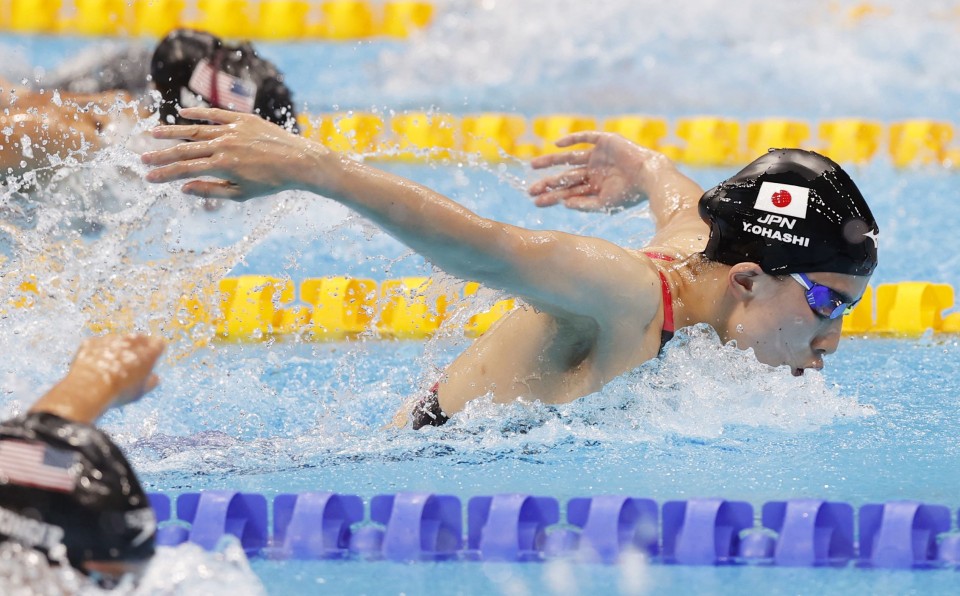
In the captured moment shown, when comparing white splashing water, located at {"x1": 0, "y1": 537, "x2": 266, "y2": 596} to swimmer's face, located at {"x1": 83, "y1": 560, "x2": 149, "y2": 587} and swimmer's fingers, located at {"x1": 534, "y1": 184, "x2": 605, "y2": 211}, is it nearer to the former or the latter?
swimmer's face, located at {"x1": 83, "y1": 560, "x2": 149, "y2": 587}

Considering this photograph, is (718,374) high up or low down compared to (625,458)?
up

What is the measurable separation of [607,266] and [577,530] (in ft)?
1.63

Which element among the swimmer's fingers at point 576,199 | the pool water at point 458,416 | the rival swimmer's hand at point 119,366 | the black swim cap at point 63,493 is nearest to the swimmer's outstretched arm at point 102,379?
the rival swimmer's hand at point 119,366

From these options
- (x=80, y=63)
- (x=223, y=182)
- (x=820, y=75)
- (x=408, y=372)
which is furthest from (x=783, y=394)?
(x=820, y=75)

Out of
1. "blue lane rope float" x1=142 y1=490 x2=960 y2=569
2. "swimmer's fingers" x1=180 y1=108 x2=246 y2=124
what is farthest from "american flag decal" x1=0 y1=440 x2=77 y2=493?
"blue lane rope float" x1=142 y1=490 x2=960 y2=569

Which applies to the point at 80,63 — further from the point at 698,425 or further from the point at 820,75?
the point at 820,75

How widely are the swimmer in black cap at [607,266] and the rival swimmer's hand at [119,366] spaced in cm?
36

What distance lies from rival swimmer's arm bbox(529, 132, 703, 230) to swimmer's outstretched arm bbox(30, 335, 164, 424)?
1651 mm

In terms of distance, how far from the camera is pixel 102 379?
170 centimetres

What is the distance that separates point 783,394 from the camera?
9.07 ft

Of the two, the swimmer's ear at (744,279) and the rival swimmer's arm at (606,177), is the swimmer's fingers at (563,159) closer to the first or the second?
the rival swimmer's arm at (606,177)

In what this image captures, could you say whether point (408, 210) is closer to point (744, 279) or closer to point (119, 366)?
point (119, 366)

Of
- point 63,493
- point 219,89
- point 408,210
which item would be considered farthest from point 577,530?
point 219,89

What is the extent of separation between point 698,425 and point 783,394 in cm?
20
